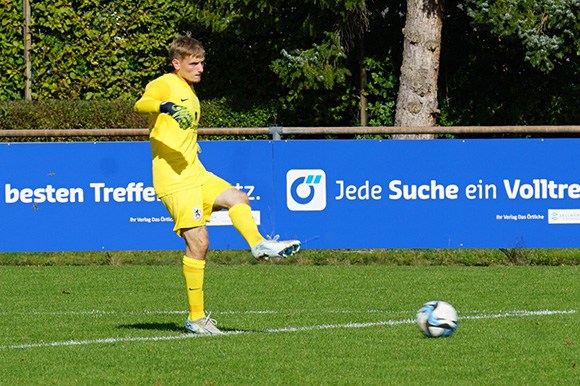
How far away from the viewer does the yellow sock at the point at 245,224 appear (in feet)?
24.7

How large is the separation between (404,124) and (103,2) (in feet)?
21.1

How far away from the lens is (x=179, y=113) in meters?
7.29

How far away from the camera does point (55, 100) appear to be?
59.9 ft

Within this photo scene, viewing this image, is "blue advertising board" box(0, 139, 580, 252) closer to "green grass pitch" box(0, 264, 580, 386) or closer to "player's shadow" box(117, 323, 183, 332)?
"green grass pitch" box(0, 264, 580, 386)

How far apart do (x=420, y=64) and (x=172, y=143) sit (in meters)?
9.90

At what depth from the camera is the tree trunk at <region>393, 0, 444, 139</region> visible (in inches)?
664

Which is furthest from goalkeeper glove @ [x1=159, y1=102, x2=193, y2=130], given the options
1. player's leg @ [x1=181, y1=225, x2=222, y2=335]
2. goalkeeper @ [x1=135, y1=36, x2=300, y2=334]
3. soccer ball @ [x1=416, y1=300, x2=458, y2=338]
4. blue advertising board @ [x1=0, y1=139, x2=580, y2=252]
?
blue advertising board @ [x1=0, y1=139, x2=580, y2=252]

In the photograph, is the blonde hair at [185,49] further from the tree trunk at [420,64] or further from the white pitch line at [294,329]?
the tree trunk at [420,64]

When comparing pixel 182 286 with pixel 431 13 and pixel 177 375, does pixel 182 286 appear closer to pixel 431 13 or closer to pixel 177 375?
pixel 177 375

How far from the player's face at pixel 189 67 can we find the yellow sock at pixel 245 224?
42.0 inches

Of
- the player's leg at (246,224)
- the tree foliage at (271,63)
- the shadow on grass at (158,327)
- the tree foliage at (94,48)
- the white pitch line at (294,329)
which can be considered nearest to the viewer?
the player's leg at (246,224)

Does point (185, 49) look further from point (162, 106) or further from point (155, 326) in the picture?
point (155, 326)

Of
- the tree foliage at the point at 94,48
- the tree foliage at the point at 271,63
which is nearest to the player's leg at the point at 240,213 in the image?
the tree foliage at the point at 271,63

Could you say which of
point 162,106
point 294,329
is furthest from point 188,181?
point 294,329
